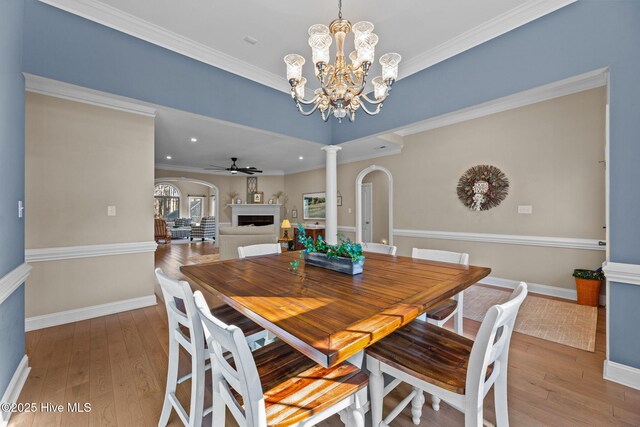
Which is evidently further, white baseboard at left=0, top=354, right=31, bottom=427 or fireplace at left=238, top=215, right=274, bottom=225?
fireplace at left=238, top=215, right=274, bottom=225

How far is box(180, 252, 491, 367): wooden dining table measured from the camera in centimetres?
82

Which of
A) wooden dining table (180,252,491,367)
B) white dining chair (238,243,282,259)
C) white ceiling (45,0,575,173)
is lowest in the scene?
wooden dining table (180,252,491,367)

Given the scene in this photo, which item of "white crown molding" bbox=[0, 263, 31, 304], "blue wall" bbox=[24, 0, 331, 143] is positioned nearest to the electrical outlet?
"blue wall" bbox=[24, 0, 331, 143]

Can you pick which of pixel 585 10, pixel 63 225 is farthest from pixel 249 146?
pixel 585 10

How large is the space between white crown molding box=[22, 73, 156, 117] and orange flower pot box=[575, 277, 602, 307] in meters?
5.29

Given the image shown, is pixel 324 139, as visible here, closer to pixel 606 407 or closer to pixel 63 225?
pixel 63 225

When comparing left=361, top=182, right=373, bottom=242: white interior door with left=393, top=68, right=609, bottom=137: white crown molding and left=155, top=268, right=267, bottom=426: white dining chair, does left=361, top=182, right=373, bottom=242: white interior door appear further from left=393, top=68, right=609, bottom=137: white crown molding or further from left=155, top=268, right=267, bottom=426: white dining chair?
left=155, top=268, right=267, bottom=426: white dining chair

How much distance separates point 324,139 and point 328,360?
144 inches

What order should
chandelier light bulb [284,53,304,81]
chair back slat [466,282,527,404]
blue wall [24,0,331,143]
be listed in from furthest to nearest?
blue wall [24,0,331,143], chandelier light bulb [284,53,304,81], chair back slat [466,282,527,404]

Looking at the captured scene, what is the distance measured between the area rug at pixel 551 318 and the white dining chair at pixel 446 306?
111cm

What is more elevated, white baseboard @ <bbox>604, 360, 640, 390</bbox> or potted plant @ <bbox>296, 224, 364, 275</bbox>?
potted plant @ <bbox>296, 224, 364, 275</bbox>

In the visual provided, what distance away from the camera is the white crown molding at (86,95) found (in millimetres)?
2352

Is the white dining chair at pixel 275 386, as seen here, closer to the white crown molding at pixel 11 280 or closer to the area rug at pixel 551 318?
the white crown molding at pixel 11 280

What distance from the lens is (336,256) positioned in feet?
5.42
